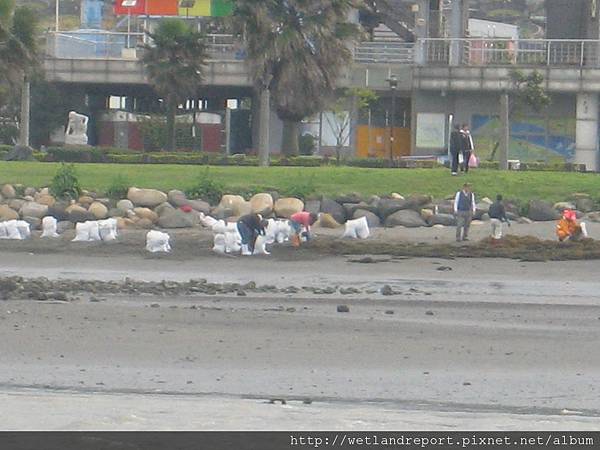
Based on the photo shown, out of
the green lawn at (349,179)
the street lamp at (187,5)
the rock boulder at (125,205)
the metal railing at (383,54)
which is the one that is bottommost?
the rock boulder at (125,205)

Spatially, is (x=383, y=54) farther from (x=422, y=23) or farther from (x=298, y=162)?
(x=298, y=162)

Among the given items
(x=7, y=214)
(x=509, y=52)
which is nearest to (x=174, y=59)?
(x=509, y=52)

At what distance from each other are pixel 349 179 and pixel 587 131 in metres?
23.0

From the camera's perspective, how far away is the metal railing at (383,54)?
187 feet

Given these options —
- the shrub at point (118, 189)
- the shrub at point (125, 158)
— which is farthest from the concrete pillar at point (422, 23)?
the shrub at point (118, 189)

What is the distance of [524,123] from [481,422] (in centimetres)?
4592

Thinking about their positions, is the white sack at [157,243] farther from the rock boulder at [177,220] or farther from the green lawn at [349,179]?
the green lawn at [349,179]

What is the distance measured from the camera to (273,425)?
1077cm

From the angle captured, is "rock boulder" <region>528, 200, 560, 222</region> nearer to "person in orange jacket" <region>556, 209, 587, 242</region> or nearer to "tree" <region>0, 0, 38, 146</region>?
"person in orange jacket" <region>556, 209, 587, 242</region>

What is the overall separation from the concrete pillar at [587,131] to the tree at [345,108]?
8.41 meters

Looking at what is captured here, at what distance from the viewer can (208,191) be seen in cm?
3294

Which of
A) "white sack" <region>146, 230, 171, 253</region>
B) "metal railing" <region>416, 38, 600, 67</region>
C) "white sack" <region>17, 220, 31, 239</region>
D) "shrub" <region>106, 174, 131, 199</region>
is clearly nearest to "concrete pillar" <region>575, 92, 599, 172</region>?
"metal railing" <region>416, 38, 600, 67</region>

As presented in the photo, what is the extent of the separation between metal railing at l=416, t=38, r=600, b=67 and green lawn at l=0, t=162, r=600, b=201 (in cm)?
1984

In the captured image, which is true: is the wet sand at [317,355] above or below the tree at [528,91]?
below
